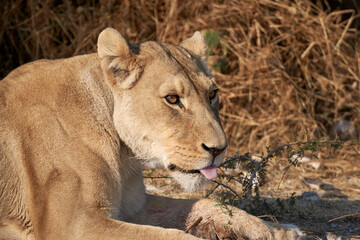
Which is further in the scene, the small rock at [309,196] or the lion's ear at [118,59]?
the small rock at [309,196]

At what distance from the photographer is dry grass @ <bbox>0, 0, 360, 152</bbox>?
5965 mm

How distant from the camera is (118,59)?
2.68 metres

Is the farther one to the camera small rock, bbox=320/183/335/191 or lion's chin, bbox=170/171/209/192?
small rock, bbox=320/183/335/191

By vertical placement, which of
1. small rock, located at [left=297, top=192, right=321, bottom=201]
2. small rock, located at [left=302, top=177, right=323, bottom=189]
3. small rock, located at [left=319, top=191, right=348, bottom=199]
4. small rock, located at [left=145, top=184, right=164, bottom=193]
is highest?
small rock, located at [left=145, top=184, right=164, bottom=193]

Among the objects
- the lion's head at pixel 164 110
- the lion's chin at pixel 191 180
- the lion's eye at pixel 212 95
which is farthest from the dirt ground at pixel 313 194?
the lion's eye at pixel 212 95

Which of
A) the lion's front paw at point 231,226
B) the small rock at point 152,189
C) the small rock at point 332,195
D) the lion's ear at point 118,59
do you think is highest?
the lion's ear at point 118,59

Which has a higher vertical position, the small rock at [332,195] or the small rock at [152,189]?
the small rock at [152,189]

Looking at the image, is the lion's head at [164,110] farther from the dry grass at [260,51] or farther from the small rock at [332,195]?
the dry grass at [260,51]

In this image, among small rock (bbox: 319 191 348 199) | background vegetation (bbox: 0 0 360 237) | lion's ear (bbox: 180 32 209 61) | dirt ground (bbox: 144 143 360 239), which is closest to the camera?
lion's ear (bbox: 180 32 209 61)

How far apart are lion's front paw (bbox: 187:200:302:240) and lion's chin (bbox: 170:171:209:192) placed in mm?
207

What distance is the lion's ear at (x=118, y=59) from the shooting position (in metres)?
2.68

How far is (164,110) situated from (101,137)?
35 centimetres

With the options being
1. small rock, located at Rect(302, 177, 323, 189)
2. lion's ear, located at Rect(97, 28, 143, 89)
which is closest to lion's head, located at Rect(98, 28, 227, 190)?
lion's ear, located at Rect(97, 28, 143, 89)

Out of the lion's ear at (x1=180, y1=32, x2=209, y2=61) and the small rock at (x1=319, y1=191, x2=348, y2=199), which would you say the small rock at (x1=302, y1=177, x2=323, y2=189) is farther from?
the lion's ear at (x1=180, y1=32, x2=209, y2=61)
